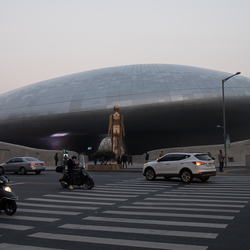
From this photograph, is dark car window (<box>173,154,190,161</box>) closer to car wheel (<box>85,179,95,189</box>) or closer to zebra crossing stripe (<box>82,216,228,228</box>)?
car wheel (<box>85,179,95,189</box>)

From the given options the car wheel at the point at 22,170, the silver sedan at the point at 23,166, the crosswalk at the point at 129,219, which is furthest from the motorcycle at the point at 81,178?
the car wheel at the point at 22,170

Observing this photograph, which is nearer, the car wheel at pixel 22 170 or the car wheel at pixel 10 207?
the car wheel at pixel 10 207

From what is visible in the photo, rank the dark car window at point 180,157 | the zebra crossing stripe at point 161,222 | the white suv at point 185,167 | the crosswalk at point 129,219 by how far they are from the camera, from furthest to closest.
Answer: the dark car window at point 180,157
the white suv at point 185,167
the zebra crossing stripe at point 161,222
the crosswalk at point 129,219

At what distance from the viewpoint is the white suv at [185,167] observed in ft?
61.2

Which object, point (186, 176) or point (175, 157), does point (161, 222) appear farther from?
point (175, 157)

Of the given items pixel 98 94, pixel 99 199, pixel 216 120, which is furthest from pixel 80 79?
pixel 99 199

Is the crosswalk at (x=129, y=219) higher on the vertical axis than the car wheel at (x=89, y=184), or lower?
lower

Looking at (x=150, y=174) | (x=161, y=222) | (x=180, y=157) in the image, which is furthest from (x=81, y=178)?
(x=161, y=222)

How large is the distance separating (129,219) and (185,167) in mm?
10652

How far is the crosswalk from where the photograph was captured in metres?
6.73

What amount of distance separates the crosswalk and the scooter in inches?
8.1

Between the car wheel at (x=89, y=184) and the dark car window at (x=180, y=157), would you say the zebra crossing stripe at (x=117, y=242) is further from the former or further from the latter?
the dark car window at (x=180, y=157)

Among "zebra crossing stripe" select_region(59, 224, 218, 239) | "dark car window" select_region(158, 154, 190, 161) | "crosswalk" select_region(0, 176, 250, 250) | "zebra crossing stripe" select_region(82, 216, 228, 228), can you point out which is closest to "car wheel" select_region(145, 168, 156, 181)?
"dark car window" select_region(158, 154, 190, 161)

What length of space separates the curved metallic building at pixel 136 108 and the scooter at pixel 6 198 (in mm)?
48603
